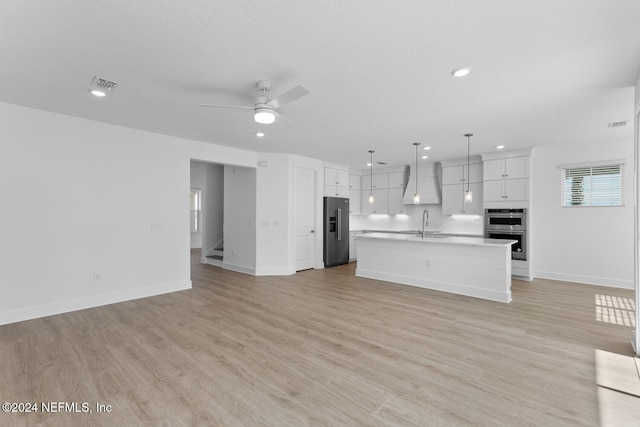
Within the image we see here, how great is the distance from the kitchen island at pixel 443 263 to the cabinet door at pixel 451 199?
181cm

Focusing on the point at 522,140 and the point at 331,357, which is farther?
the point at 522,140

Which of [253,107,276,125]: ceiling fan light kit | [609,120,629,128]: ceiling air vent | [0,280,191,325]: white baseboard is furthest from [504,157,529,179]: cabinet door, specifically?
[0,280,191,325]: white baseboard

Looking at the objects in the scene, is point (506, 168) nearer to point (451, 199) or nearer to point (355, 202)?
point (451, 199)

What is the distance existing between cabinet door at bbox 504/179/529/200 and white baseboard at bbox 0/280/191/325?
6.69m

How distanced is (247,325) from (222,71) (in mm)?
2841

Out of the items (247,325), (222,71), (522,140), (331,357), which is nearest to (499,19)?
(222,71)

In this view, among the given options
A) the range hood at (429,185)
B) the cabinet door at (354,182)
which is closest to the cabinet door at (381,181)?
the cabinet door at (354,182)

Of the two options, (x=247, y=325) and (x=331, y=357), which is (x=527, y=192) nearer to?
(x=331, y=357)

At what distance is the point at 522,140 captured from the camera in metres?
5.36

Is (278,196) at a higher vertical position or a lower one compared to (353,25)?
lower

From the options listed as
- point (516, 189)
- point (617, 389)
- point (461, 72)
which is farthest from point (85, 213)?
point (516, 189)

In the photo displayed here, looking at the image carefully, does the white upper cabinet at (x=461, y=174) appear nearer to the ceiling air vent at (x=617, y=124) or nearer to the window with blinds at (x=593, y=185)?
the window with blinds at (x=593, y=185)

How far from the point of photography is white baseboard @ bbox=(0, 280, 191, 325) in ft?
12.2

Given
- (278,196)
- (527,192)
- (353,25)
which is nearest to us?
(353,25)
